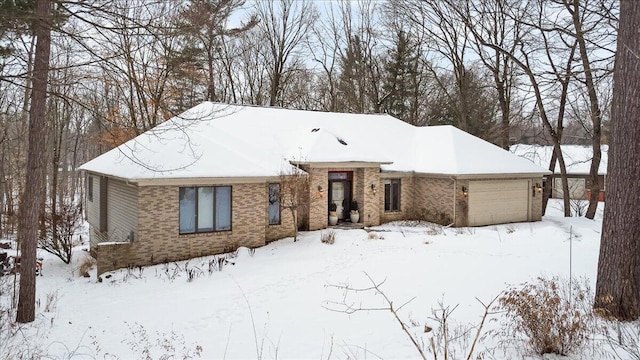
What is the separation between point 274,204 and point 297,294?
21.2 feet

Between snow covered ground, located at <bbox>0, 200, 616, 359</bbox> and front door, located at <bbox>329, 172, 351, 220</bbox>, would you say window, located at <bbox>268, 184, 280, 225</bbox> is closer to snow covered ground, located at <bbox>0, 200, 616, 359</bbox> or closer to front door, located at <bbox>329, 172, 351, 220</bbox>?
snow covered ground, located at <bbox>0, 200, 616, 359</bbox>

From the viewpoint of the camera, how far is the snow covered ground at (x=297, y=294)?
666cm

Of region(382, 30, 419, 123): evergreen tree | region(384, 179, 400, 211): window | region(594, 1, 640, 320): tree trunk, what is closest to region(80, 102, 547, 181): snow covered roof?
region(384, 179, 400, 211): window

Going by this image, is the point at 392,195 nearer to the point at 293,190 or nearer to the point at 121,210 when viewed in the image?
the point at 293,190

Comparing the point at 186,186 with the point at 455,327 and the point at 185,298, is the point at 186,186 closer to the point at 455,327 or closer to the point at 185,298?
the point at 185,298

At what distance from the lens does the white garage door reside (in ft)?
59.4

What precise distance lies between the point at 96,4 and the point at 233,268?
7.41m

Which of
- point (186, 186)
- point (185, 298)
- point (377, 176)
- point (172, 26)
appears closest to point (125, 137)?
point (186, 186)

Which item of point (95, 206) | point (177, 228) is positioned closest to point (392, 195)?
point (177, 228)

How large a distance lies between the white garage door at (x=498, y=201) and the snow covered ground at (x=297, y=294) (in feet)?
9.94

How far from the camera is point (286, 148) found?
1728 centimetres

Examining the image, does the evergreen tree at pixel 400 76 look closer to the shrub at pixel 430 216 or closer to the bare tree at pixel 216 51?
the bare tree at pixel 216 51

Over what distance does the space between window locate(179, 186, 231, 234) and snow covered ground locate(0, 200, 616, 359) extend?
118 centimetres

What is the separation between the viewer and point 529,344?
5.34 meters
